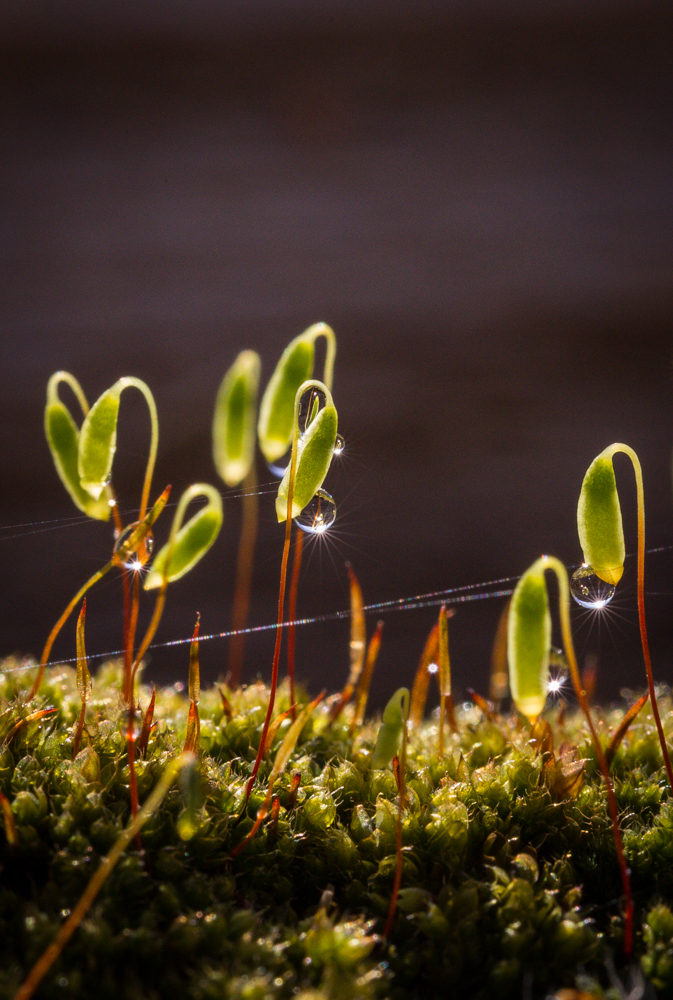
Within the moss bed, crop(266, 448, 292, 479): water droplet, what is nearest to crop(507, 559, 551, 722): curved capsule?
the moss bed

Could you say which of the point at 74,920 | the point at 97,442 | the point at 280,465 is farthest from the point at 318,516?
the point at 74,920

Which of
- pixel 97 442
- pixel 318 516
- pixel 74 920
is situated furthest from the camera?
pixel 318 516

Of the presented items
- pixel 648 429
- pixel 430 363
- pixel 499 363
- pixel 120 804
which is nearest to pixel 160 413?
pixel 430 363

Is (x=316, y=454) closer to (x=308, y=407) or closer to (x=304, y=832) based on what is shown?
(x=308, y=407)

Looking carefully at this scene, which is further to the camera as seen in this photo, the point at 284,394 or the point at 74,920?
the point at 284,394

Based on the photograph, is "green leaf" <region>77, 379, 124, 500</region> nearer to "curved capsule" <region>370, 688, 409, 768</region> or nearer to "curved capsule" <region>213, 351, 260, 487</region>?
"curved capsule" <region>213, 351, 260, 487</region>

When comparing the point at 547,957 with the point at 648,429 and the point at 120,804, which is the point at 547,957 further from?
the point at 648,429

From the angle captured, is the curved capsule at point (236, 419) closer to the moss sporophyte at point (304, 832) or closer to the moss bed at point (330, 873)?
the moss sporophyte at point (304, 832)
